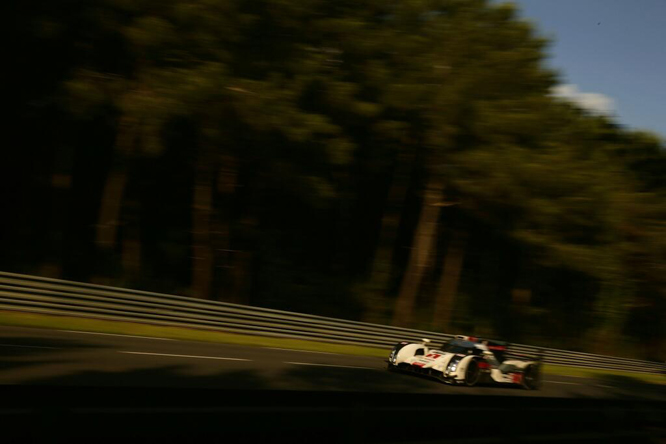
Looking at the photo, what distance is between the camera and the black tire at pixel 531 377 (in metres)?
15.4

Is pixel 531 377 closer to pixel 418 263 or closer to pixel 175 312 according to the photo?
pixel 175 312

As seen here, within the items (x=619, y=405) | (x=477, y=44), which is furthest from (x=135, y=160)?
(x=619, y=405)

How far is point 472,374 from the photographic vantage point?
45.3ft

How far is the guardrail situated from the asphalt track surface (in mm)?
1751

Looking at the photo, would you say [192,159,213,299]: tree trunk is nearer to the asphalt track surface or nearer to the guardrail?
the guardrail

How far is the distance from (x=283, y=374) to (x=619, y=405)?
6.17 metres

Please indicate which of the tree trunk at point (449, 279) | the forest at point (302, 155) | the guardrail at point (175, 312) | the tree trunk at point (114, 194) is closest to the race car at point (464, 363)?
the guardrail at point (175, 312)

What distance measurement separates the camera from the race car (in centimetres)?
1354

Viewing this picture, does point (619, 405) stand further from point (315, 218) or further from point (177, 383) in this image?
point (315, 218)

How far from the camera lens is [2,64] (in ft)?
64.8

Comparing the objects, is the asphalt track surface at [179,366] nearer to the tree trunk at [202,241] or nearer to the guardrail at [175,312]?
the guardrail at [175,312]

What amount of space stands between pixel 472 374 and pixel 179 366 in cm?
610

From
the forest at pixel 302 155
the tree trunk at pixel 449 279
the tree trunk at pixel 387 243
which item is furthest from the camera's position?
the tree trunk at pixel 449 279

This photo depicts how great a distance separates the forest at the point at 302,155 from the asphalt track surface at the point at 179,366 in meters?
6.84
